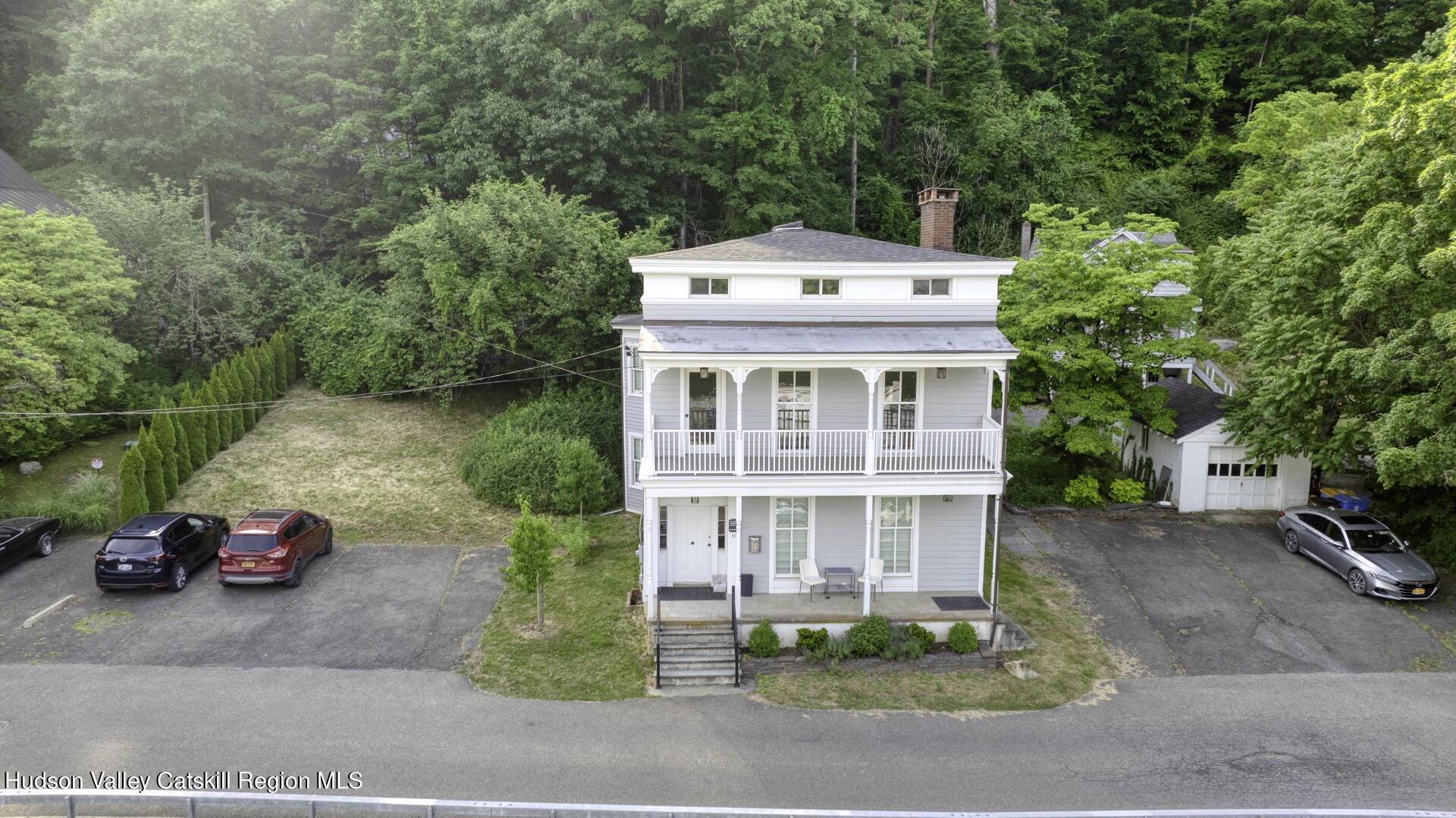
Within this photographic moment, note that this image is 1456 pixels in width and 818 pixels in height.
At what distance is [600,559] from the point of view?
777 inches

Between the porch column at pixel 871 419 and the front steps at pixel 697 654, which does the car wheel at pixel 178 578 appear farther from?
the porch column at pixel 871 419

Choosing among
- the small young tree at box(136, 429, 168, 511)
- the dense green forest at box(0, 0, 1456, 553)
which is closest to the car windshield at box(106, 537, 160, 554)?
the small young tree at box(136, 429, 168, 511)

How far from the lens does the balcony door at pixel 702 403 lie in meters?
17.0

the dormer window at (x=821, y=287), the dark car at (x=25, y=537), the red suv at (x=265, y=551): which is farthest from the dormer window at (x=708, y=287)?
the dark car at (x=25, y=537)

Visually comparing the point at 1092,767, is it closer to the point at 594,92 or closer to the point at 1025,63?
the point at 594,92

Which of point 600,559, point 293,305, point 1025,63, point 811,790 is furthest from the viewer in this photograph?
point 1025,63

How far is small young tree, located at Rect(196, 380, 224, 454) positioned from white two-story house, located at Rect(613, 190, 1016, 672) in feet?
47.6

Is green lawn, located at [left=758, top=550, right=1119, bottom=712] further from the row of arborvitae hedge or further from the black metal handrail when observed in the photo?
the row of arborvitae hedge

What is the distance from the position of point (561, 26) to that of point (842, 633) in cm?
2518

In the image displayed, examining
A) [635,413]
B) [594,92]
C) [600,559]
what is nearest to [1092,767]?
[600,559]

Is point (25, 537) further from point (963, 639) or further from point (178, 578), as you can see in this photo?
point (963, 639)

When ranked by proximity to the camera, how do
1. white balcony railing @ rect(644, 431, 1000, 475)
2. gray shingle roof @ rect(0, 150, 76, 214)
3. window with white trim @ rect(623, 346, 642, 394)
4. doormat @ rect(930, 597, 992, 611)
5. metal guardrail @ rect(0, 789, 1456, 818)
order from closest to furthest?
metal guardrail @ rect(0, 789, 1456, 818) → white balcony railing @ rect(644, 431, 1000, 475) → doormat @ rect(930, 597, 992, 611) → window with white trim @ rect(623, 346, 642, 394) → gray shingle roof @ rect(0, 150, 76, 214)

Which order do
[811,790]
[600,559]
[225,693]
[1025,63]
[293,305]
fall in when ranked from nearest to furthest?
[811,790], [225,693], [600,559], [293,305], [1025,63]

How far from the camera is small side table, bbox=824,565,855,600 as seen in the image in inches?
653
